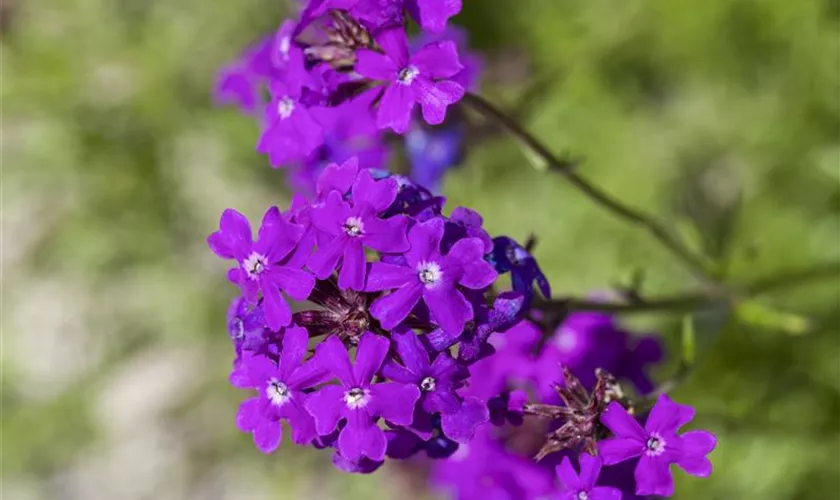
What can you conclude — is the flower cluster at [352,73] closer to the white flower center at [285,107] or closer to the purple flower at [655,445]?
the white flower center at [285,107]

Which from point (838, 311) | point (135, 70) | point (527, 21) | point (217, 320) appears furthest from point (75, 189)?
point (838, 311)

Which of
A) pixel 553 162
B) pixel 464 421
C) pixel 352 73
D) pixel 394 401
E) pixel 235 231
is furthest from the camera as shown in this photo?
pixel 553 162

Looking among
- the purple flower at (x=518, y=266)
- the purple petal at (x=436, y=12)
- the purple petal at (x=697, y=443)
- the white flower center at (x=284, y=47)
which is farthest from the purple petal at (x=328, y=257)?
the purple petal at (x=697, y=443)

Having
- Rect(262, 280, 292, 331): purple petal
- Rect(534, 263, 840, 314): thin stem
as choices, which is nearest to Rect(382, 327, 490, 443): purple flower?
Rect(262, 280, 292, 331): purple petal

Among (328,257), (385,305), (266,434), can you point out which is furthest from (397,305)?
(266,434)

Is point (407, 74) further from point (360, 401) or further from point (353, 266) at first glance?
point (360, 401)

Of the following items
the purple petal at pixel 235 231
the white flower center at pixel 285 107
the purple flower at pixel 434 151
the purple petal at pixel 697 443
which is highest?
the purple flower at pixel 434 151

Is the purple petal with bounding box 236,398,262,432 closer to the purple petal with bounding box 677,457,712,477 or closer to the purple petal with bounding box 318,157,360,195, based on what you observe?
the purple petal with bounding box 318,157,360,195
